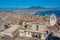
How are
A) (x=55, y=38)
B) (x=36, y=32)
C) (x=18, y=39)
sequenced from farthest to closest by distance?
(x=36, y=32) → (x=18, y=39) → (x=55, y=38)

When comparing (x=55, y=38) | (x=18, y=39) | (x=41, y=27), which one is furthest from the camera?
(x=41, y=27)

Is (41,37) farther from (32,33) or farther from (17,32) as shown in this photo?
(17,32)

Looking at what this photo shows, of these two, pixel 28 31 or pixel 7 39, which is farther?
pixel 28 31

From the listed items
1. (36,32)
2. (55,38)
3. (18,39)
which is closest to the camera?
(55,38)

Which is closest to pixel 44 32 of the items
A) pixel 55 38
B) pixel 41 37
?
pixel 41 37

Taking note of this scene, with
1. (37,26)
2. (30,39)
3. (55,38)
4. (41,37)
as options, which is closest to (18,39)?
(30,39)

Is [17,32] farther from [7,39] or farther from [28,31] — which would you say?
[7,39]

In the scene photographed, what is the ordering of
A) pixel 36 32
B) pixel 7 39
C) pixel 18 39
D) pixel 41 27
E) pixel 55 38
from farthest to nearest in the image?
pixel 41 27 → pixel 36 32 → pixel 18 39 → pixel 7 39 → pixel 55 38

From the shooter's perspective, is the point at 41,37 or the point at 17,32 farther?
the point at 17,32

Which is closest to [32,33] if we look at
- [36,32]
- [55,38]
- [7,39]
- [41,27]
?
[36,32]
